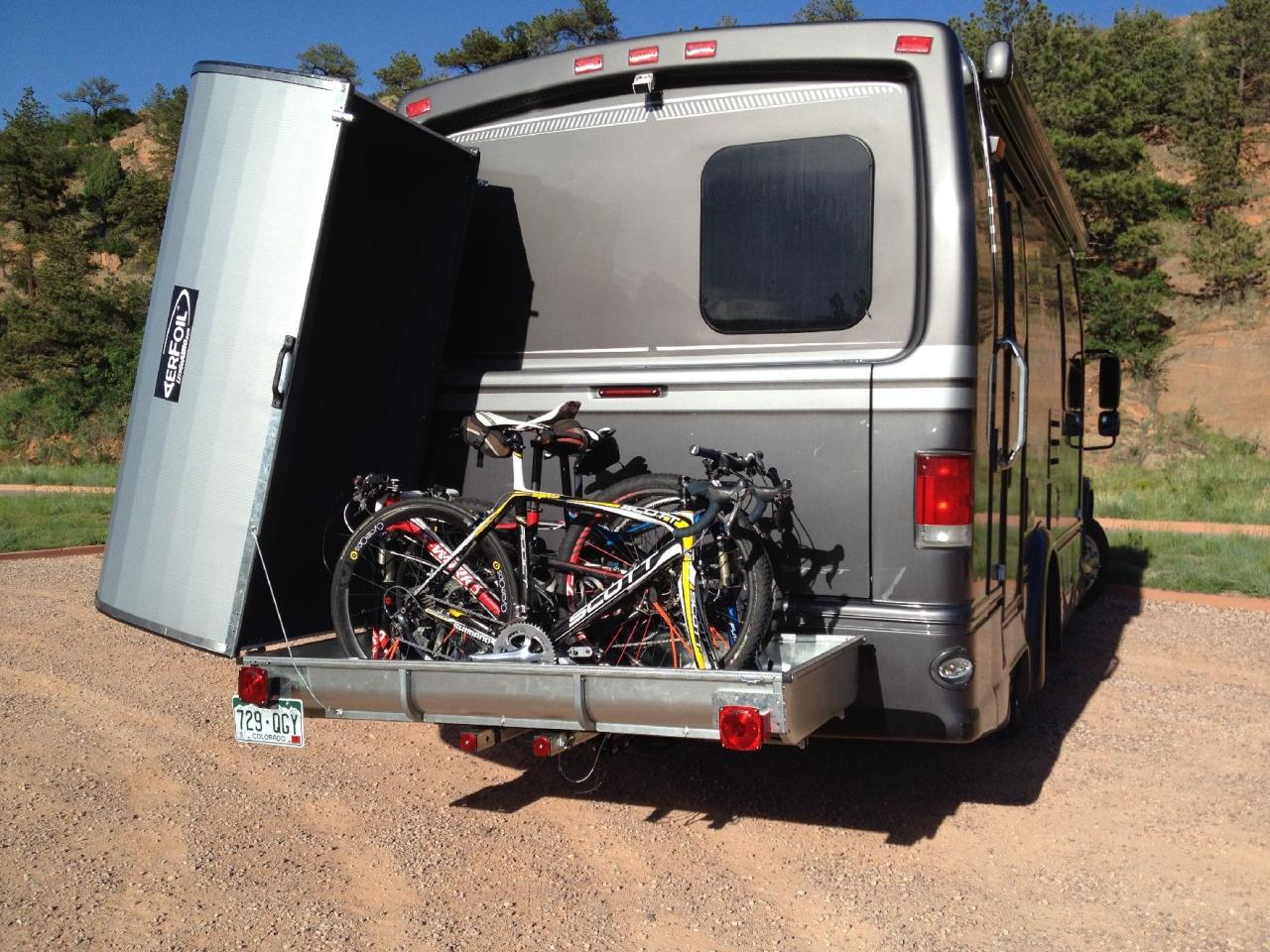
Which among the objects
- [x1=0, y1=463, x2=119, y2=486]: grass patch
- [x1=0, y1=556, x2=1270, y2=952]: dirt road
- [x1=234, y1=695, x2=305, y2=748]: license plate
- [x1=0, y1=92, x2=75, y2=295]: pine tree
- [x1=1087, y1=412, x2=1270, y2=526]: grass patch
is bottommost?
[x1=0, y1=556, x2=1270, y2=952]: dirt road

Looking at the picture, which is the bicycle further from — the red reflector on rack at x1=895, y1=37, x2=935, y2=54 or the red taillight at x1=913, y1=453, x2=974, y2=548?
the red reflector on rack at x1=895, y1=37, x2=935, y2=54

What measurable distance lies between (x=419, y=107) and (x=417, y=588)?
204cm

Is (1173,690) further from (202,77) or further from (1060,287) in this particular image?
(202,77)

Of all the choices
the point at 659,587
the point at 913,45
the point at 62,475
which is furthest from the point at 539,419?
the point at 62,475

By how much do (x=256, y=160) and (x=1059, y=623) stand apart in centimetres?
458

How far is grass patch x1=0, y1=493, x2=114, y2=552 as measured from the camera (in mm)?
12609

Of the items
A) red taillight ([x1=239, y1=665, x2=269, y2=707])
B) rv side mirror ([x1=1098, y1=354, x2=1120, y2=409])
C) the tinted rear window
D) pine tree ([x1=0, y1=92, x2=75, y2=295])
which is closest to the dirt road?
red taillight ([x1=239, y1=665, x2=269, y2=707])

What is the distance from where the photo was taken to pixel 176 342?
4461 millimetres

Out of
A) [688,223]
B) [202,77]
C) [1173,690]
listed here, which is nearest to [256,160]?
[202,77]

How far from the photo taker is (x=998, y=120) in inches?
179

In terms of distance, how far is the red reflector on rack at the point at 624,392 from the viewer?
4438 mm

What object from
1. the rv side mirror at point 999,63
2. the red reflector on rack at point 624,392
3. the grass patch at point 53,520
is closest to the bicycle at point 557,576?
the red reflector on rack at point 624,392

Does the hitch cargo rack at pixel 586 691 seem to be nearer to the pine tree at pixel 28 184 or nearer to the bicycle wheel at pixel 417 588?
the bicycle wheel at pixel 417 588

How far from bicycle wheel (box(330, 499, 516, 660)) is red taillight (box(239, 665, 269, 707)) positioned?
41cm
